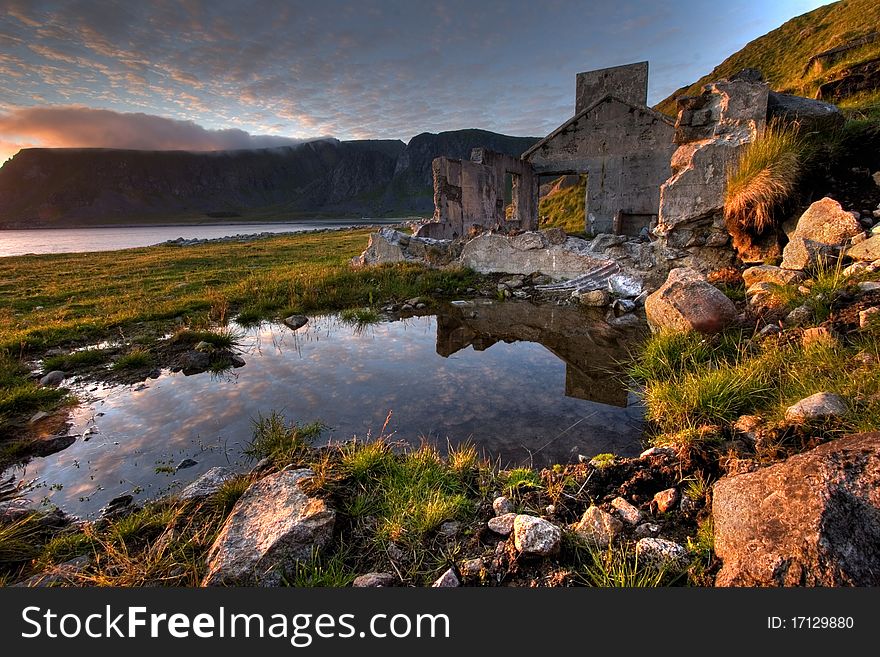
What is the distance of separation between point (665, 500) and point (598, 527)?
468 millimetres

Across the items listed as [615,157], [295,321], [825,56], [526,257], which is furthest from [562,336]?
[825,56]

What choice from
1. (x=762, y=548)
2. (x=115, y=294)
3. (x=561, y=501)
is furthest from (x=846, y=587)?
(x=115, y=294)

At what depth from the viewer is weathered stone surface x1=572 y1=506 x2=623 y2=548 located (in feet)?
6.89

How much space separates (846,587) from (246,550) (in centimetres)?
263

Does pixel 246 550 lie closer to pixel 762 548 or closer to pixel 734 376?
pixel 762 548

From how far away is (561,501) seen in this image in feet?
8.20

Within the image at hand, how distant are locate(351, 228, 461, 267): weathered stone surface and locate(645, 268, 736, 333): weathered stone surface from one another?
26.3 feet

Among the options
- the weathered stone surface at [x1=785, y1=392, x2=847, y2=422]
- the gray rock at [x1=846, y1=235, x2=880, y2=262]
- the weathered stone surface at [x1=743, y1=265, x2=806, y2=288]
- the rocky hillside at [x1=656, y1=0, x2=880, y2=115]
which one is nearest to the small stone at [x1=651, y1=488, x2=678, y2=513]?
the weathered stone surface at [x1=785, y1=392, x2=847, y2=422]

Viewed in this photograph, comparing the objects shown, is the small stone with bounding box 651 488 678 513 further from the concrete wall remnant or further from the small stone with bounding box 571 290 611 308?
the concrete wall remnant

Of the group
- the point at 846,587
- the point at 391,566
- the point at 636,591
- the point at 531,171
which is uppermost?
the point at 531,171

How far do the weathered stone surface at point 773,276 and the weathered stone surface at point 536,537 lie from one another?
191 inches

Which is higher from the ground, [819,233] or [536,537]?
[819,233]

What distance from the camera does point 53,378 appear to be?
5.50 metres

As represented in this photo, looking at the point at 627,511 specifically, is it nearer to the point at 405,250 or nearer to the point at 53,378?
the point at 53,378
